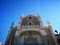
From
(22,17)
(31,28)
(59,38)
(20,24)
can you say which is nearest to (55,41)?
(59,38)

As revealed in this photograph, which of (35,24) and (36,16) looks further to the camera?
(36,16)

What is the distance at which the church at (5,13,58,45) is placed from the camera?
76.1 feet

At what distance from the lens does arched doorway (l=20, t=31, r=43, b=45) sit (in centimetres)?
2320

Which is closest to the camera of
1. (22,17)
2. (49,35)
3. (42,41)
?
(42,41)

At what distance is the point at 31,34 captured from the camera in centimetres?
2475

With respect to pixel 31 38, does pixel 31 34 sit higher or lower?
higher

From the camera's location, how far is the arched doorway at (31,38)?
76.1 ft

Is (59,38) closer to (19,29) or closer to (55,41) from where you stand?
(55,41)

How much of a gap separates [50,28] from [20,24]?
7807 millimetres

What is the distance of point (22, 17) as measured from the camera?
2969 cm

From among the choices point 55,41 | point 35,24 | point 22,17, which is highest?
point 22,17

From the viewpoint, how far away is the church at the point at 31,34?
23.2m

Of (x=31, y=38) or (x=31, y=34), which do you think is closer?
(x=31, y=38)

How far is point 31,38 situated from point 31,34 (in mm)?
1147
